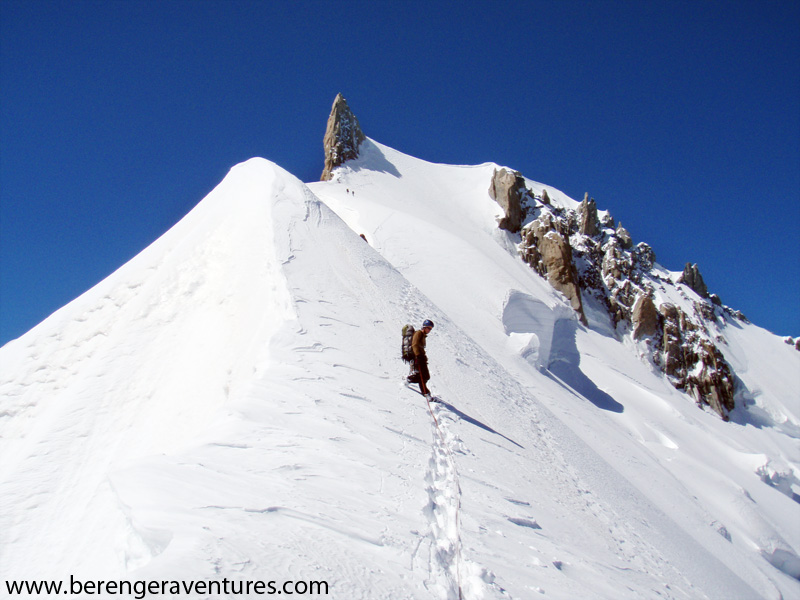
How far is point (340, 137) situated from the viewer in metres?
45.9

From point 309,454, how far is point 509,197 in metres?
42.4

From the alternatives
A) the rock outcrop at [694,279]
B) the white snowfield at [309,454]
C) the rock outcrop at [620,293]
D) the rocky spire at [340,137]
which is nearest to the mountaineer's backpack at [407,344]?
the white snowfield at [309,454]

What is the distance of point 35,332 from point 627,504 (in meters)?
12.0

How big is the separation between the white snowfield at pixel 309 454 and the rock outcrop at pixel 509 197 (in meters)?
28.4

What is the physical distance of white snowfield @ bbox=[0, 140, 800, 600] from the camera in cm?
360

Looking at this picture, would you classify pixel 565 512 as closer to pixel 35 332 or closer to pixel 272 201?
pixel 35 332

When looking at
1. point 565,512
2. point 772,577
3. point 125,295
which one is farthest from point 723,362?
point 125,295

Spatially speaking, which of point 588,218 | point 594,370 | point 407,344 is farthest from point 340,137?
point 407,344

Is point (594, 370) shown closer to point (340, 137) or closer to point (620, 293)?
point (620, 293)

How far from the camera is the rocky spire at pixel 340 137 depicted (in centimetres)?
4438

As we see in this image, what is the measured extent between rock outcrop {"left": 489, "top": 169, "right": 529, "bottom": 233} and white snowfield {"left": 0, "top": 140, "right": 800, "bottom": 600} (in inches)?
1117

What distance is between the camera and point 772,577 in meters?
10.2

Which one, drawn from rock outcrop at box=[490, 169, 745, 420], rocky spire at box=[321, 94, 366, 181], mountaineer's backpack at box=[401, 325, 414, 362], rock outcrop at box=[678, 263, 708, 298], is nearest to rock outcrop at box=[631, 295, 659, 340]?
rock outcrop at box=[490, 169, 745, 420]

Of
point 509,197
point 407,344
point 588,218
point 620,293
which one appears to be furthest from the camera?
point 588,218
